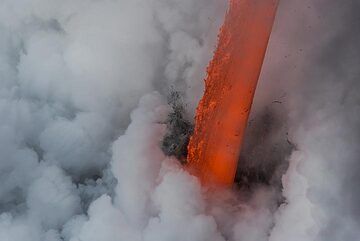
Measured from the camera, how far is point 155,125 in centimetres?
1216

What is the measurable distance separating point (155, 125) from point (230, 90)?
10.2ft

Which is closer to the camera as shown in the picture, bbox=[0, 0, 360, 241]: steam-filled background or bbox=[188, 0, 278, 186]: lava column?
bbox=[188, 0, 278, 186]: lava column

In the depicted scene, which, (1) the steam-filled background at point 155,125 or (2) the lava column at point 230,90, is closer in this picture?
(2) the lava column at point 230,90

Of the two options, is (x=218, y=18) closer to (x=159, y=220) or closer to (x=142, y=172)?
(x=142, y=172)

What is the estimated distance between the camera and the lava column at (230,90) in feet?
29.3

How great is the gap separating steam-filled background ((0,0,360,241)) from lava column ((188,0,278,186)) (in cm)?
51

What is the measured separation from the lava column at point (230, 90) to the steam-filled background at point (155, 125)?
506mm

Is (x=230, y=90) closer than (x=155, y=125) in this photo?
Yes

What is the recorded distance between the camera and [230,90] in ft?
31.4

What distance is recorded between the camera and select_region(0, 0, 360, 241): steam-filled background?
364 inches

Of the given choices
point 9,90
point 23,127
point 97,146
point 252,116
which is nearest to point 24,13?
point 9,90

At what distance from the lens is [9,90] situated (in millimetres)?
15422

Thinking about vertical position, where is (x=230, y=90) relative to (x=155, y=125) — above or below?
below

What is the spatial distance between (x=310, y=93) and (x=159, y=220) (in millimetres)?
3997
